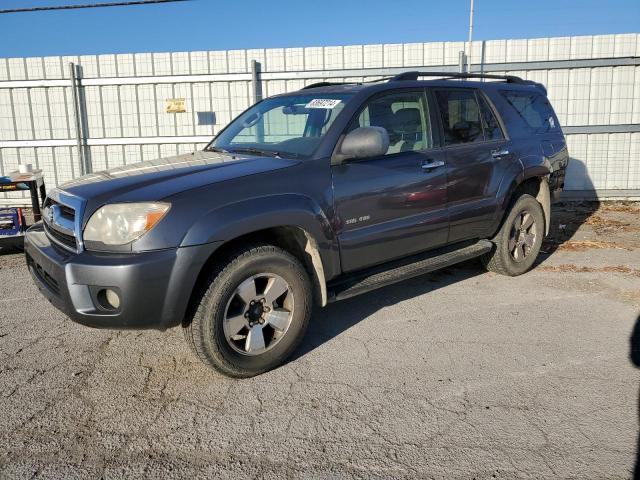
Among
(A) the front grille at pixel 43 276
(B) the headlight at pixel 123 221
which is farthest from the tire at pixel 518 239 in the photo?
(A) the front grille at pixel 43 276

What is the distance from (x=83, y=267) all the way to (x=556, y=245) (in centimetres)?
589

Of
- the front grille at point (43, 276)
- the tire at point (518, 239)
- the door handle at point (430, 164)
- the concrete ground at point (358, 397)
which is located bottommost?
the concrete ground at point (358, 397)

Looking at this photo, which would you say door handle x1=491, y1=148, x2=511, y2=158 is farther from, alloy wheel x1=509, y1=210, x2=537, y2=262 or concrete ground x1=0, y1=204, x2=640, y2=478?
concrete ground x1=0, y1=204, x2=640, y2=478

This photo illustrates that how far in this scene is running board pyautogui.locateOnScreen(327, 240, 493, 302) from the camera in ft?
12.3

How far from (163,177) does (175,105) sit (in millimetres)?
6963

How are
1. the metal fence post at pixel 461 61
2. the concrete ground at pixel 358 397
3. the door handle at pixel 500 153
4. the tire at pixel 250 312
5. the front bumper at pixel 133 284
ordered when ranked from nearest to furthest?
the concrete ground at pixel 358 397 < the front bumper at pixel 133 284 < the tire at pixel 250 312 < the door handle at pixel 500 153 < the metal fence post at pixel 461 61

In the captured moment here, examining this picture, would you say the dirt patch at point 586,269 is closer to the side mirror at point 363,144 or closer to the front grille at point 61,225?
the side mirror at point 363,144

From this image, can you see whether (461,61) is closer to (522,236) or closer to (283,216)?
(522,236)

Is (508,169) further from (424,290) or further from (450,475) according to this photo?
(450,475)

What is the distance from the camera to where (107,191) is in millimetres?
3109

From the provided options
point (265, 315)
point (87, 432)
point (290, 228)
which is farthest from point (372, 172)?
point (87, 432)

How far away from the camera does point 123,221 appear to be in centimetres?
295

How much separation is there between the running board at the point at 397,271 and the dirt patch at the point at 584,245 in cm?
233

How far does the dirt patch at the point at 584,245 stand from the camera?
6.64 m
